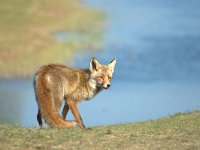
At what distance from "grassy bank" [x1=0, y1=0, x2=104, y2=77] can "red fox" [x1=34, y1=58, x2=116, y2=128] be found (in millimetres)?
19861

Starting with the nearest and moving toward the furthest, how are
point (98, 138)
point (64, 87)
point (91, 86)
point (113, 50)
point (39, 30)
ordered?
point (98, 138) < point (64, 87) < point (91, 86) < point (113, 50) < point (39, 30)

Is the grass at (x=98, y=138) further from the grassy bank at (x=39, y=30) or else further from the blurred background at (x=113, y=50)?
the grassy bank at (x=39, y=30)

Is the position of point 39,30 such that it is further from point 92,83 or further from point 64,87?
point 64,87

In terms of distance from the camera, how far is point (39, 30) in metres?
40.1

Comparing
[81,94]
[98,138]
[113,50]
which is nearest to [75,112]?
[81,94]

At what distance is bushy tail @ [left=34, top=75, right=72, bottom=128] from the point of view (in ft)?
37.2

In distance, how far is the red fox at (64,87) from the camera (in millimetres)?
11438

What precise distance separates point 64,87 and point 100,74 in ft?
3.06

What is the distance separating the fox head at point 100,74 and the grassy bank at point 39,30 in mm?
19805

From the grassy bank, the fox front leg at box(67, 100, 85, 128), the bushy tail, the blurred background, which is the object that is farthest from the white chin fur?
the grassy bank

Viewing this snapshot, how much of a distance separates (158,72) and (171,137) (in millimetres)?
21782

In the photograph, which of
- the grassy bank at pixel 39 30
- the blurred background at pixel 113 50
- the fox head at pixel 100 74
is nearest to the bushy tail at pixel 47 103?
the fox head at pixel 100 74

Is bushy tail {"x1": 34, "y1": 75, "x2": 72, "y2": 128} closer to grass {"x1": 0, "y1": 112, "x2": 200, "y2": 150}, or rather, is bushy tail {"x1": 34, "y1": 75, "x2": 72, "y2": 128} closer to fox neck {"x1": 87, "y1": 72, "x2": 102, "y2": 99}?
grass {"x1": 0, "y1": 112, "x2": 200, "y2": 150}

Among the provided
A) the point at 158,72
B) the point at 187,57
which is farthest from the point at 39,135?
the point at 187,57
